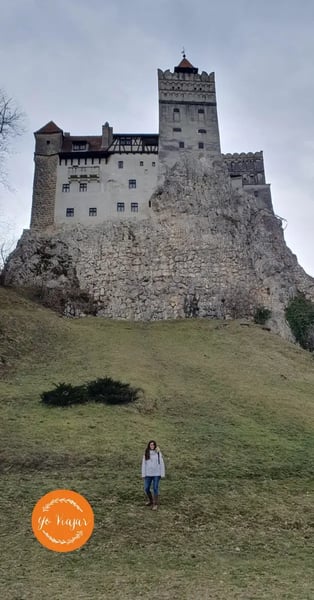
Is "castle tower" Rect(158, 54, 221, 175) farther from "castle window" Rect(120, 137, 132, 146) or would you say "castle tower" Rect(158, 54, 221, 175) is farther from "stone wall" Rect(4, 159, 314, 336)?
"castle window" Rect(120, 137, 132, 146)

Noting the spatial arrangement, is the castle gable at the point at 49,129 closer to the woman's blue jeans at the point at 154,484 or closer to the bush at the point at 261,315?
the bush at the point at 261,315

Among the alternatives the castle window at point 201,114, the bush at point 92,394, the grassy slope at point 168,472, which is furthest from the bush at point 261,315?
the bush at point 92,394

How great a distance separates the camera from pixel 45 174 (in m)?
51.4

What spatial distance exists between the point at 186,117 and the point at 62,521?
5033 cm

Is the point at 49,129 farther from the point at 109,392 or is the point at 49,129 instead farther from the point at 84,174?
the point at 109,392

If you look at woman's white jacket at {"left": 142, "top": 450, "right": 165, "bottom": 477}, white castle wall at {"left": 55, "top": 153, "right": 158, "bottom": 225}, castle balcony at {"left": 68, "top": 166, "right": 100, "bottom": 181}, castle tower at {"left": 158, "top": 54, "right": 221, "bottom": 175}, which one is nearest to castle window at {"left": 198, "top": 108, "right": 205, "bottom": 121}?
castle tower at {"left": 158, "top": 54, "right": 221, "bottom": 175}

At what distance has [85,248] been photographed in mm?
48188

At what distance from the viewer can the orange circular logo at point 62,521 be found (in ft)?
32.5

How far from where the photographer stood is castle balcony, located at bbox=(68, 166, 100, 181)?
50781mm

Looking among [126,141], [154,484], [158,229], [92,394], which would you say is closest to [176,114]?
[126,141]

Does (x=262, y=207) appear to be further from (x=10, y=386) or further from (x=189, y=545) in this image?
(x=189, y=545)

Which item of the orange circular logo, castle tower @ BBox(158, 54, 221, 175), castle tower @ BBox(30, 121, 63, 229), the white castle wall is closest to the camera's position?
the orange circular logo

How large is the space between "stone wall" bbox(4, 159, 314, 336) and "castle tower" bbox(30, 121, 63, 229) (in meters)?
2.07

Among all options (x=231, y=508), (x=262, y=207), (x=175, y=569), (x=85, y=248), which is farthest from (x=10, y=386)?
(x=262, y=207)
